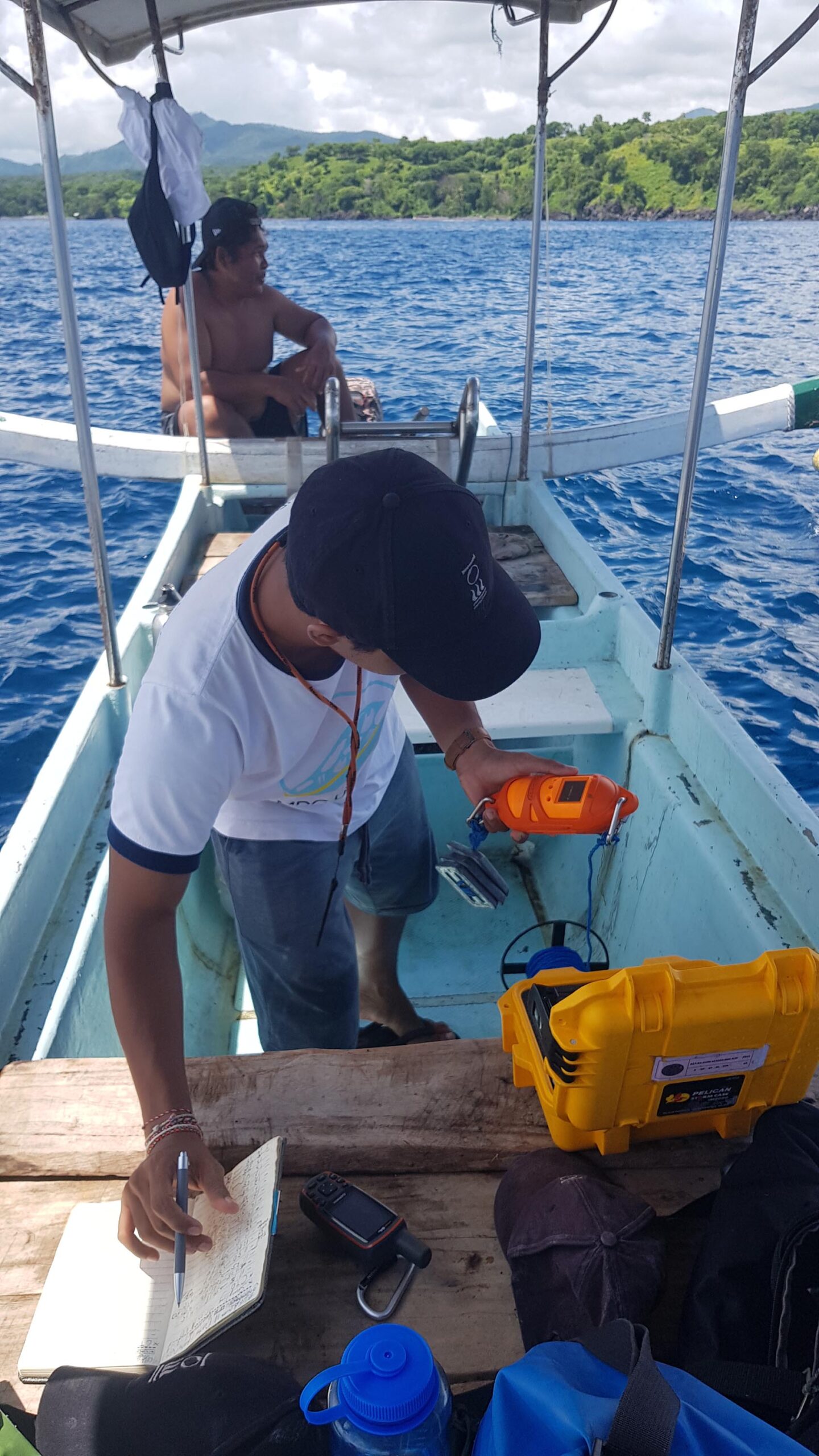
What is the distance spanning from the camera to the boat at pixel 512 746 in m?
1.99

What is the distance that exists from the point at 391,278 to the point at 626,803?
33.9 metres

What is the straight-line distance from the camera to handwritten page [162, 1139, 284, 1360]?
1.12 meters

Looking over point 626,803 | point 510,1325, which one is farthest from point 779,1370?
point 626,803

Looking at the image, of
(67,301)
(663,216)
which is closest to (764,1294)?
(67,301)

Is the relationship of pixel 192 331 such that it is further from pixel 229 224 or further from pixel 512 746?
pixel 512 746

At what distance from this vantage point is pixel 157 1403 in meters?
0.97

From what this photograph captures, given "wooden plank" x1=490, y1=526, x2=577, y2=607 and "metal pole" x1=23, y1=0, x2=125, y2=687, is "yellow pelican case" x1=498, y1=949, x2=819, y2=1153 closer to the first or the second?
"metal pole" x1=23, y1=0, x2=125, y2=687

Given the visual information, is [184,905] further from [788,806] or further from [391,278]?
[391,278]

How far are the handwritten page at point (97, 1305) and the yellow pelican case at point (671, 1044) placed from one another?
0.60 metres

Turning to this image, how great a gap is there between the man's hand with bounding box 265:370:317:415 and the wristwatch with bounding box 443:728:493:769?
3.78m

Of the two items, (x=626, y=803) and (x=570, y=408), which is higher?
(x=626, y=803)

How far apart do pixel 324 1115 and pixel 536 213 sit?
382 cm

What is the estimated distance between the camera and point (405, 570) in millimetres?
1110

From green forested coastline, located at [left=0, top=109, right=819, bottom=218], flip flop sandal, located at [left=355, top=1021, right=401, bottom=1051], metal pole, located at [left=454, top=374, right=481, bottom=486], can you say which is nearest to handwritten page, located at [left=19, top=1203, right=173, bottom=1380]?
flip flop sandal, located at [left=355, top=1021, right=401, bottom=1051]
